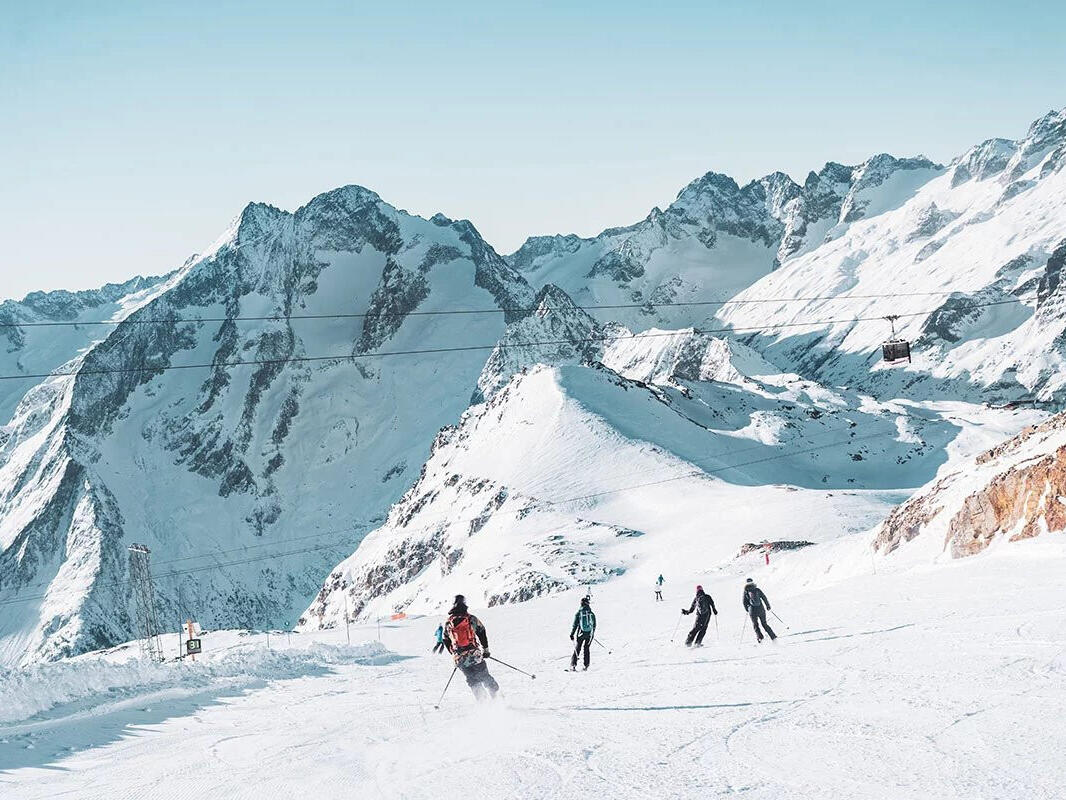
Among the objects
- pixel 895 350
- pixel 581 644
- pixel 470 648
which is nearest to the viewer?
pixel 470 648

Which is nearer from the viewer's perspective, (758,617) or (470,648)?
(470,648)

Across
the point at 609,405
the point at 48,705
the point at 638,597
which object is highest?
the point at 609,405

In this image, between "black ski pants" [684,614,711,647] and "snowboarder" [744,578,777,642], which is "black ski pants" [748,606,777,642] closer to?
"snowboarder" [744,578,777,642]

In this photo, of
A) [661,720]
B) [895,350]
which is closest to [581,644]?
[661,720]

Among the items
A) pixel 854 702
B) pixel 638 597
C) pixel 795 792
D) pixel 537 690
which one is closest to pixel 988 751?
pixel 795 792

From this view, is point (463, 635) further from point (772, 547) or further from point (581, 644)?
point (772, 547)

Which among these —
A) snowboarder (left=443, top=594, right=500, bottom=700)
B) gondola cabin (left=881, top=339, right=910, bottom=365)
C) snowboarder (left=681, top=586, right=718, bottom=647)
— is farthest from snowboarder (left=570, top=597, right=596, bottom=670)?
gondola cabin (left=881, top=339, right=910, bottom=365)

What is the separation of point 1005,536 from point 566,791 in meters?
A: 26.7

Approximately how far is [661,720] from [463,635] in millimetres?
4639

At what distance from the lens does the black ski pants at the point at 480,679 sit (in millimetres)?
17812

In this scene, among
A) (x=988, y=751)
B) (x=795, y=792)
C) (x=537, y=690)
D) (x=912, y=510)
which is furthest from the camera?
(x=912, y=510)

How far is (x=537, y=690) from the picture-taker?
20.4 metres

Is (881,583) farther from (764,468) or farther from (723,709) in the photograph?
(764,468)

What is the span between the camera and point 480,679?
17844mm
